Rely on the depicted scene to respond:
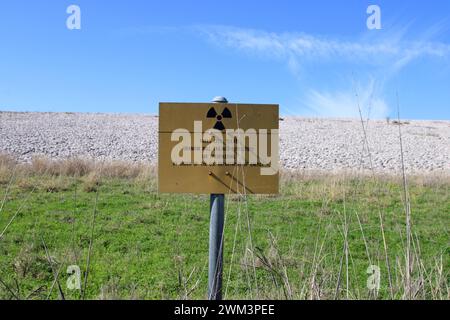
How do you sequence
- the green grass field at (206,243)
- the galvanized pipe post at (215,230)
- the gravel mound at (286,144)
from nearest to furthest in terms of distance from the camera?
the green grass field at (206,243) < the galvanized pipe post at (215,230) < the gravel mound at (286,144)

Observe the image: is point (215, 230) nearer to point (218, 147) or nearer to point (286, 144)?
point (218, 147)

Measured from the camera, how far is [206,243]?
6.83 metres

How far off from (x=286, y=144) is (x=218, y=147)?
24.5 meters

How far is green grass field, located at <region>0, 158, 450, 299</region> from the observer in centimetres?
349

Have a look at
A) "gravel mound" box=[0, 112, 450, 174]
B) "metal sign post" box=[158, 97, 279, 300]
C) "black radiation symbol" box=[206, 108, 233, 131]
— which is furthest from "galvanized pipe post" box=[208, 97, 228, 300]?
"gravel mound" box=[0, 112, 450, 174]

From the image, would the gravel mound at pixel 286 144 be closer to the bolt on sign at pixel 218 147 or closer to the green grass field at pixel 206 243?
the green grass field at pixel 206 243

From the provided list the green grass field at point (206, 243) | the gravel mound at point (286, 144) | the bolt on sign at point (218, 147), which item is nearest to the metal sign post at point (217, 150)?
the bolt on sign at point (218, 147)

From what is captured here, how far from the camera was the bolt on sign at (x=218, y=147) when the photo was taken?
3.69 metres

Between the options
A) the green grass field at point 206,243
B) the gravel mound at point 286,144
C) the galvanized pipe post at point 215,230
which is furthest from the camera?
the gravel mound at point 286,144

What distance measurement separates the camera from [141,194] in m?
10.9

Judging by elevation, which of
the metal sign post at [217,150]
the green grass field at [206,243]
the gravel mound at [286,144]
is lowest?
the green grass field at [206,243]

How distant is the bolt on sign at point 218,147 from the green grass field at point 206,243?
33cm

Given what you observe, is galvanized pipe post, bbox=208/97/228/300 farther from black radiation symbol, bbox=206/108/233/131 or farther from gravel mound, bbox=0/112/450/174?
gravel mound, bbox=0/112/450/174

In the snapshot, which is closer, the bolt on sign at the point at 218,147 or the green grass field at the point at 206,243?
the green grass field at the point at 206,243
